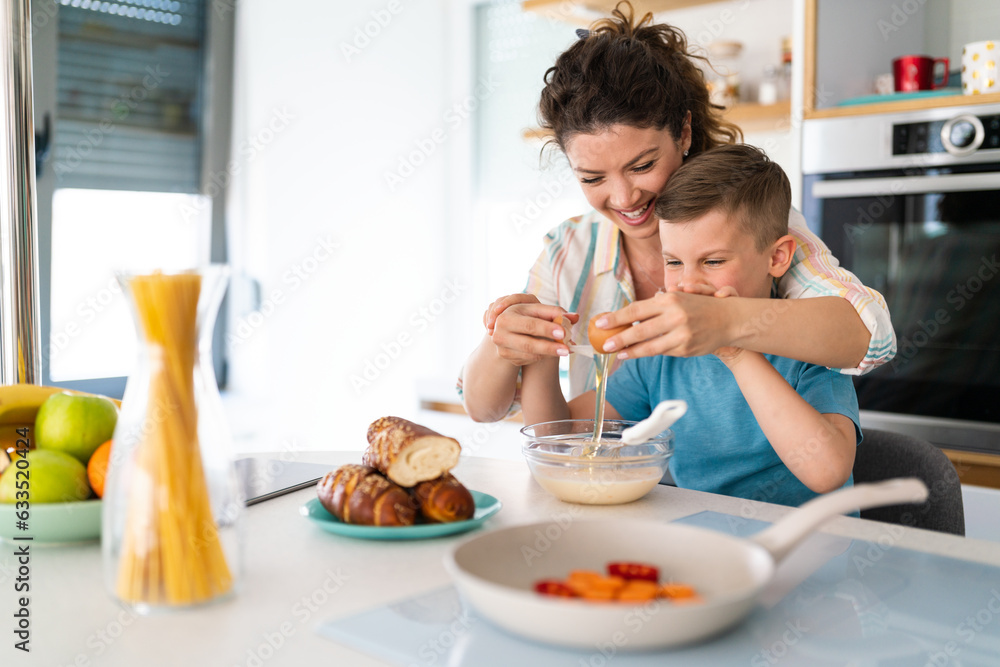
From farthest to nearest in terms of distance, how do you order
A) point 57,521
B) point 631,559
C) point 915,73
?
point 915,73 → point 57,521 → point 631,559

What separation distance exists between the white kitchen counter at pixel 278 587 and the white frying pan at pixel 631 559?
0.28ft

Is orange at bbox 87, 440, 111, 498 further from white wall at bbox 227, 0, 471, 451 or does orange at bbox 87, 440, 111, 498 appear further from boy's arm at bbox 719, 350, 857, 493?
white wall at bbox 227, 0, 471, 451

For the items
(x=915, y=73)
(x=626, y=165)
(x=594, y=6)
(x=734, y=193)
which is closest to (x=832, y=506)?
(x=734, y=193)

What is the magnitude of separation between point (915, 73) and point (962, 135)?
0.24 metres

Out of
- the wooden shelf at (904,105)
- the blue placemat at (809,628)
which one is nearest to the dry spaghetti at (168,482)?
the blue placemat at (809,628)

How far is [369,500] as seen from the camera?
88 cm

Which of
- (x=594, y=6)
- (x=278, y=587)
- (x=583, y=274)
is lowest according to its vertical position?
(x=278, y=587)

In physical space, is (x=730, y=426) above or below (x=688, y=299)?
below

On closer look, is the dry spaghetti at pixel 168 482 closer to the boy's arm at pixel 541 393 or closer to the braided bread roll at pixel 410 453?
the braided bread roll at pixel 410 453

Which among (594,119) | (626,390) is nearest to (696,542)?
(626,390)

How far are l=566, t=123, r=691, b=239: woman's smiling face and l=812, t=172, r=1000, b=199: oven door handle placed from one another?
0.83m

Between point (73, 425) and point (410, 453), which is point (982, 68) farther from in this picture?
point (73, 425)

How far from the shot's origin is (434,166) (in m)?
3.59

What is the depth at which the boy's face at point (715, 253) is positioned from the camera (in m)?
1.32
